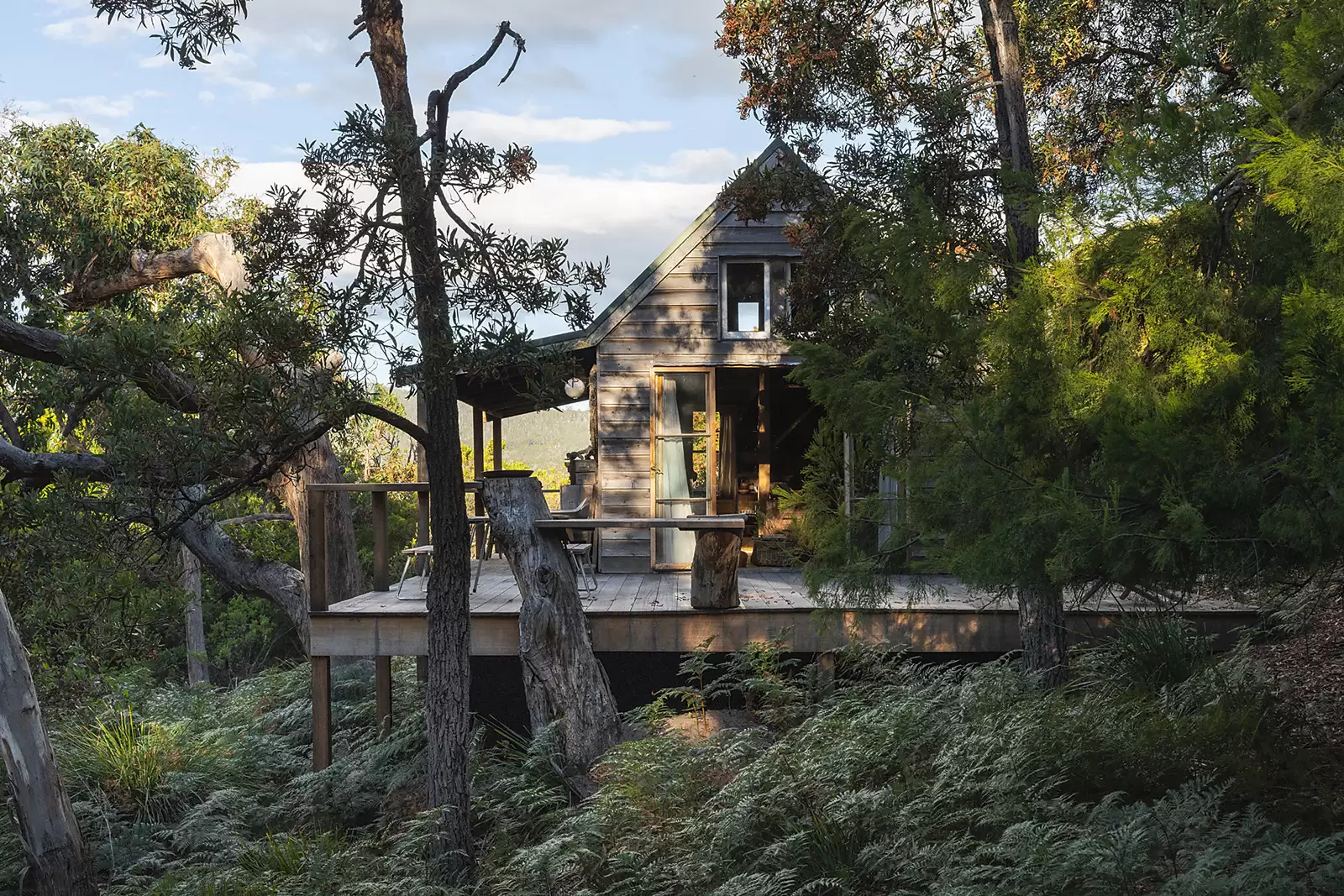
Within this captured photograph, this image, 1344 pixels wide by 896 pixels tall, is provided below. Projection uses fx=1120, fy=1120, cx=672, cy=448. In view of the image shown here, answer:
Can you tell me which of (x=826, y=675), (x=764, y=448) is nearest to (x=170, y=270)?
(x=764, y=448)

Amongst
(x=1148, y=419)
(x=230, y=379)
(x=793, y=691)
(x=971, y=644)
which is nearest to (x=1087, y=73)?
(x=971, y=644)

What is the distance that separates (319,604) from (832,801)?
532 cm

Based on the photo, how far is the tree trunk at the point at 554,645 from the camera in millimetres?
7660

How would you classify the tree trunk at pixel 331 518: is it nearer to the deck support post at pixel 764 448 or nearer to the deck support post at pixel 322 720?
the deck support post at pixel 322 720

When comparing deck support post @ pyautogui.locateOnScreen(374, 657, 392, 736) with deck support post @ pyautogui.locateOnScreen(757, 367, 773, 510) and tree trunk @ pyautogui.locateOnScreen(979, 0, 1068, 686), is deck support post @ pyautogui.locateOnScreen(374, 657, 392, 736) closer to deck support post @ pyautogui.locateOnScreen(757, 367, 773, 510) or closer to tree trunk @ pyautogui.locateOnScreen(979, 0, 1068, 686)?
deck support post @ pyautogui.locateOnScreen(757, 367, 773, 510)

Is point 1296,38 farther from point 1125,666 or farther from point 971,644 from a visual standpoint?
point 971,644

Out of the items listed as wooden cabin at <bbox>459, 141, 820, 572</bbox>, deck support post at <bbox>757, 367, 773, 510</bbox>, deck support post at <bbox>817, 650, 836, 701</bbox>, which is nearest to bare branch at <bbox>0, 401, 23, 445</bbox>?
wooden cabin at <bbox>459, 141, 820, 572</bbox>

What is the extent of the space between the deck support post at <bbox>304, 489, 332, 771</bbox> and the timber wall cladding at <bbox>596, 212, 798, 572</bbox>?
3.18 metres

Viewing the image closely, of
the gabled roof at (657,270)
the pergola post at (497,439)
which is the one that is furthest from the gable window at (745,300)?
the pergola post at (497,439)

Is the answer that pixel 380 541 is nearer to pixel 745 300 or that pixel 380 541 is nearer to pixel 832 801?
pixel 745 300

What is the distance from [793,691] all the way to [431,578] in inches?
99.3

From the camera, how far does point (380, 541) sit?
10.1 metres

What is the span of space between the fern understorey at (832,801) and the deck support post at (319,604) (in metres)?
0.49

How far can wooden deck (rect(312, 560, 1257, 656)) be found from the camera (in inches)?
332
